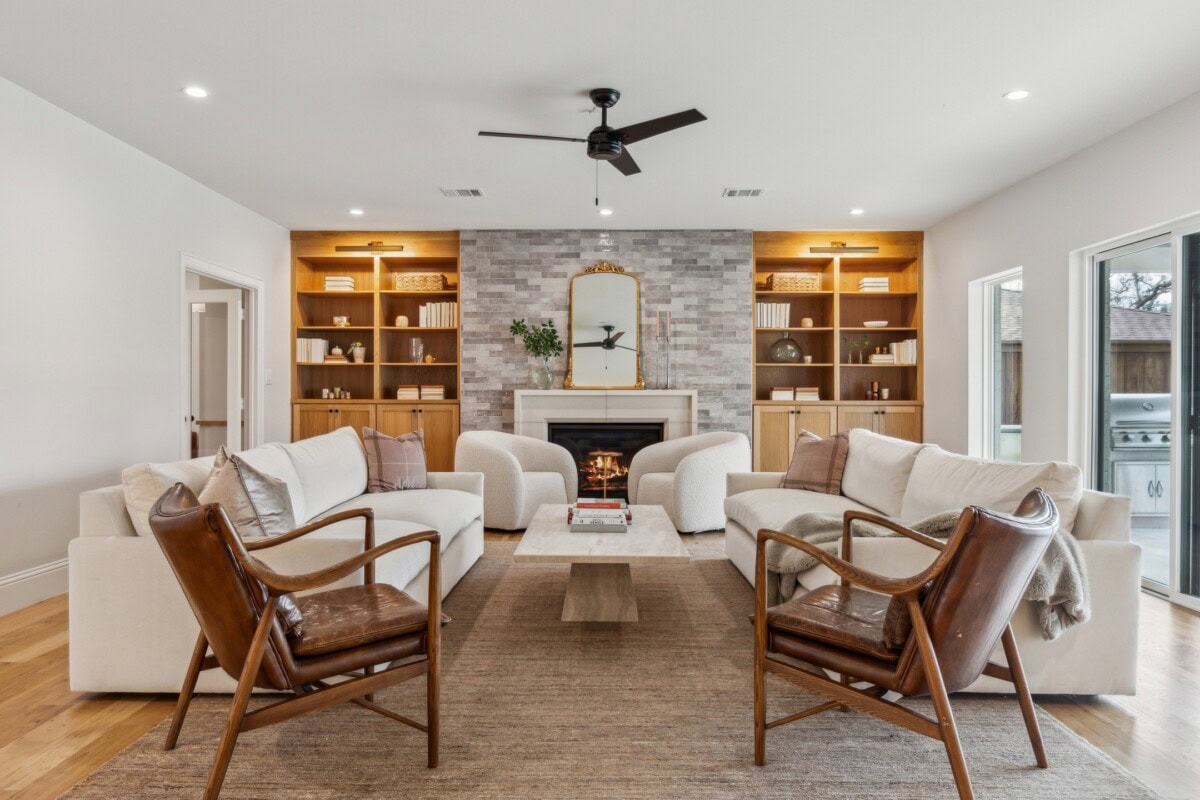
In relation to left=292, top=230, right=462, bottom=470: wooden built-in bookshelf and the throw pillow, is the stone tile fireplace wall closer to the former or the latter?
left=292, top=230, right=462, bottom=470: wooden built-in bookshelf

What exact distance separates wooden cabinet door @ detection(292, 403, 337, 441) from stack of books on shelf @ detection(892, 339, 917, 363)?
5.58 metres

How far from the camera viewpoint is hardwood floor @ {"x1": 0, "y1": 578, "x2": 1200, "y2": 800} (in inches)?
73.0

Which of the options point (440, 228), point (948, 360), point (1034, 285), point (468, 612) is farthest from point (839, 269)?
point (468, 612)

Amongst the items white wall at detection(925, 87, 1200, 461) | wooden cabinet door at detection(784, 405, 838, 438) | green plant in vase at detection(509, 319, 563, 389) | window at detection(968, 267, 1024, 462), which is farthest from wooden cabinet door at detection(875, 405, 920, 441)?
green plant in vase at detection(509, 319, 563, 389)

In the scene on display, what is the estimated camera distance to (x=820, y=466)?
3961 mm

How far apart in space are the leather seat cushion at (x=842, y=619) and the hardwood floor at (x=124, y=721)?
2.21 feet

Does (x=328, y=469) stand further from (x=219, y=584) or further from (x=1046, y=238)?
(x=1046, y=238)

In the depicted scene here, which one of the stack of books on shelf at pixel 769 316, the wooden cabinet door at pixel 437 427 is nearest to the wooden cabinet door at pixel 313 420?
the wooden cabinet door at pixel 437 427

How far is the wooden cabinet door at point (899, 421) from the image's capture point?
645 centimetres

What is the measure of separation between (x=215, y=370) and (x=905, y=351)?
6.46 metres

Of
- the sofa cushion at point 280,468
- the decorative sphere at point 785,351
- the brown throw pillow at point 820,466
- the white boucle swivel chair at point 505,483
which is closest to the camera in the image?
the sofa cushion at point 280,468

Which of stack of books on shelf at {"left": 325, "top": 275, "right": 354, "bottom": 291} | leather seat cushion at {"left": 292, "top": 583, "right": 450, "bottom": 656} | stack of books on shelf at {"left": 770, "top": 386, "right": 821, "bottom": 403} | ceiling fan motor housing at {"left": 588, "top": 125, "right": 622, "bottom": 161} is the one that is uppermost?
ceiling fan motor housing at {"left": 588, "top": 125, "right": 622, "bottom": 161}

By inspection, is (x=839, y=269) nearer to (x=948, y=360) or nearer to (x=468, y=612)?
(x=948, y=360)

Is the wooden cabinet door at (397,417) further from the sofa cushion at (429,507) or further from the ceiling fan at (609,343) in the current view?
the sofa cushion at (429,507)
